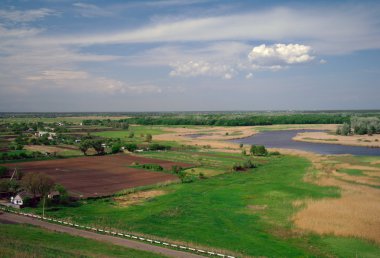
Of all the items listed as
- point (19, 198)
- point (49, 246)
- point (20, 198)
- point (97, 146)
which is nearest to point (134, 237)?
point (49, 246)

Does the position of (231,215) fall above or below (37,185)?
below

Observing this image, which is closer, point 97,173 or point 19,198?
point 19,198

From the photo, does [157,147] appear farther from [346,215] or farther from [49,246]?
[49,246]

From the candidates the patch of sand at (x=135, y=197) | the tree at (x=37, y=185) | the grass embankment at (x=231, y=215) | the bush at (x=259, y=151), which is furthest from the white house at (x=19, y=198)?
the bush at (x=259, y=151)

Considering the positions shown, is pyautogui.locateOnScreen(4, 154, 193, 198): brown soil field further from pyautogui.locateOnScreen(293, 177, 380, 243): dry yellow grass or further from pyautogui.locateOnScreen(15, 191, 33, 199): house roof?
pyautogui.locateOnScreen(293, 177, 380, 243): dry yellow grass

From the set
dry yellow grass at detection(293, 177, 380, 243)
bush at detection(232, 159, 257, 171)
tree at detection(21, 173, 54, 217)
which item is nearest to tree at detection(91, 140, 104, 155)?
bush at detection(232, 159, 257, 171)

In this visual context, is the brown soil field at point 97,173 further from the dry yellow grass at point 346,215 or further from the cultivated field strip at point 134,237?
the dry yellow grass at point 346,215

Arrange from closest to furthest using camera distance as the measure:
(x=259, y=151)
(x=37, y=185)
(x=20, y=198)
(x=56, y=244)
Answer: (x=56, y=244) → (x=20, y=198) → (x=37, y=185) → (x=259, y=151)
